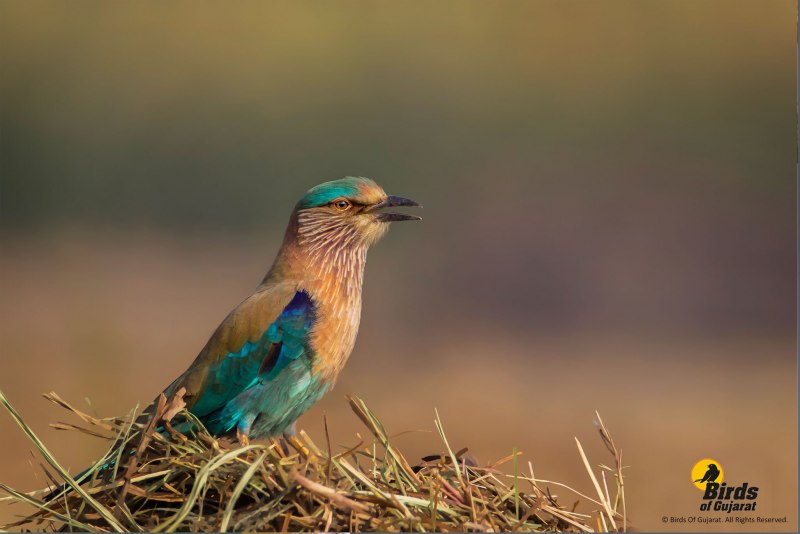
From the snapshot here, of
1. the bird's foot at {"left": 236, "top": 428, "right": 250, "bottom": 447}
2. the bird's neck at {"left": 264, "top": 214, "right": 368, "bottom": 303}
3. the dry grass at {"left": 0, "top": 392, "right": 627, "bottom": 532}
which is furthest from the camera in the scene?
the bird's neck at {"left": 264, "top": 214, "right": 368, "bottom": 303}

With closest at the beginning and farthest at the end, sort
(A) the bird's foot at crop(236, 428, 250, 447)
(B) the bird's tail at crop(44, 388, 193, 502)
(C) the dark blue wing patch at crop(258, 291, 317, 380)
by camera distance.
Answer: (B) the bird's tail at crop(44, 388, 193, 502) < (A) the bird's foot at crop(236, 428, 250, 447) < (C) the dark blue wing patch at crop(258, 291, 317, 380)

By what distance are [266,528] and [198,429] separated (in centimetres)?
46

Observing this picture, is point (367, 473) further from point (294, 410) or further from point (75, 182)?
point (75, 182)

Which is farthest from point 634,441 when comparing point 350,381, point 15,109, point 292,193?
point 15,109

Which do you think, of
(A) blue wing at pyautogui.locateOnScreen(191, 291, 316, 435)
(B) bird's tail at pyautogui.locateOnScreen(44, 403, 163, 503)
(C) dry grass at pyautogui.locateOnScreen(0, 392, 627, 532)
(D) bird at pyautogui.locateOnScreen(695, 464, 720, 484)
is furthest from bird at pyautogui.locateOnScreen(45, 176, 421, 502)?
(D) bird at pyautogui.locateOnScreen(695, 464, 720, 484)

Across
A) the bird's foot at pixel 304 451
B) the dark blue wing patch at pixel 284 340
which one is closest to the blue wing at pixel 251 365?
the dark blue wing patch at pixel 284 340

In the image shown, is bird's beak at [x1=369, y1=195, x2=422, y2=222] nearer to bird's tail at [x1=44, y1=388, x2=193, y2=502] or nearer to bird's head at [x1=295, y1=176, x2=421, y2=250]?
bird's head at [x1=295, y1=176, x2=421, y2=250]

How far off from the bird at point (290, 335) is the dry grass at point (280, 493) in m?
0.40

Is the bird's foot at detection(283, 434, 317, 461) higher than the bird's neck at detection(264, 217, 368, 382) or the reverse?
the reverse

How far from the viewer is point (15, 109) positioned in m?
9.05

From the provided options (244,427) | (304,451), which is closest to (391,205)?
(244,427)

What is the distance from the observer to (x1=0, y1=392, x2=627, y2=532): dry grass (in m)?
2.04

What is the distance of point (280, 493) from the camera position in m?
2.06

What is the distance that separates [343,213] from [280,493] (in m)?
1.17
